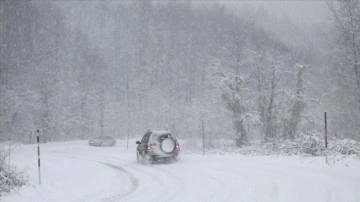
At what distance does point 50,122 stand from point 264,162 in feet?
151

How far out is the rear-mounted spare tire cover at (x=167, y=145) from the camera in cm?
1988

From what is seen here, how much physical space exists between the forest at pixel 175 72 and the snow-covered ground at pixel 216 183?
6.48 meters

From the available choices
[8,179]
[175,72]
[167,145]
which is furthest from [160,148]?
[175,72]

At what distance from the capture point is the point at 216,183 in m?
12.6

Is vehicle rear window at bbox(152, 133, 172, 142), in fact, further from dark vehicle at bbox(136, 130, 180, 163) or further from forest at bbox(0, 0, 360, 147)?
forest at bbox(0, 0, 360, 147)

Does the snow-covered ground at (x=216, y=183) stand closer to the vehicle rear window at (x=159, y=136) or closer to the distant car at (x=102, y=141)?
the vehicle rear window at (x=159, y=136)

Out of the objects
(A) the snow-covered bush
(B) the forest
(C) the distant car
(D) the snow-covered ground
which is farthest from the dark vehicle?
(C) the distant car

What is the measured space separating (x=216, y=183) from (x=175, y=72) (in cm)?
7382

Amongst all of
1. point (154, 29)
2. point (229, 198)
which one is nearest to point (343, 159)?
point (229, 198)

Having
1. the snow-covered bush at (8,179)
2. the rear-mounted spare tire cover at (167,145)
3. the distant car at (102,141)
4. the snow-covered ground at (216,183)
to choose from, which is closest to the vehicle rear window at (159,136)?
the rear-mounted spare tire cover at (167,145)

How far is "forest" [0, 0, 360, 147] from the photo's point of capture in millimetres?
37250

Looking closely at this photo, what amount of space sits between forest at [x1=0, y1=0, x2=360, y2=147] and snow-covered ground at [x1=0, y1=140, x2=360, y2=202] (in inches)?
255

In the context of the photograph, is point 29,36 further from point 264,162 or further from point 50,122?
point 264,162

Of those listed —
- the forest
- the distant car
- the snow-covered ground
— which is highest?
the forest
